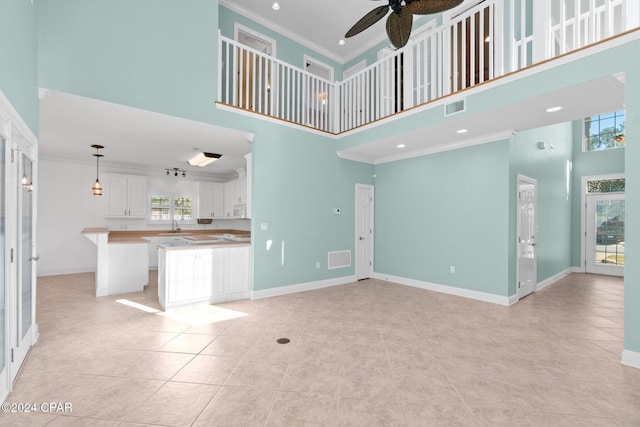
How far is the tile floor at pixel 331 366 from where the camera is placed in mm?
1971

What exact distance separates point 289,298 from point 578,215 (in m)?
8.19

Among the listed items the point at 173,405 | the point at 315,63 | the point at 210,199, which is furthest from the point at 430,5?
the point at 210,199

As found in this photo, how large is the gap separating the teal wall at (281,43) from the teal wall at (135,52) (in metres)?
1.68

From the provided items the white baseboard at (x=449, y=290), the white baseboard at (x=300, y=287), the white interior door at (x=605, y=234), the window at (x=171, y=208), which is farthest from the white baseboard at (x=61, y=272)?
the white interior door at (x=605, y=234)

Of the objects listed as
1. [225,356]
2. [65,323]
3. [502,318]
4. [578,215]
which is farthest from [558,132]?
[65,323]

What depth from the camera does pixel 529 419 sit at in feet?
6.30

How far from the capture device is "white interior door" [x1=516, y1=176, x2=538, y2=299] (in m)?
4.82

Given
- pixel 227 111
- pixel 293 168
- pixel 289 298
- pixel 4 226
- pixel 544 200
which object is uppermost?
pixel 227 111

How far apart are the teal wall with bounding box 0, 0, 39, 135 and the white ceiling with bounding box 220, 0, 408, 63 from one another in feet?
12.1

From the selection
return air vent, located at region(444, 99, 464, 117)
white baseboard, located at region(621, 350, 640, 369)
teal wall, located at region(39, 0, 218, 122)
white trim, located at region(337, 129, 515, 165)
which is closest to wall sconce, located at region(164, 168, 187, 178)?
teal wall, located at region(39, 0, 218, 122)

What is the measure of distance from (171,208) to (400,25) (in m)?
7.85

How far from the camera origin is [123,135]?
4.76 meters

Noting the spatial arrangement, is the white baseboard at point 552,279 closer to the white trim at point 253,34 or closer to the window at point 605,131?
the window at point 605,131

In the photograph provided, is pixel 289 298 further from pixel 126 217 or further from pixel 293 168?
pixel 126 217
